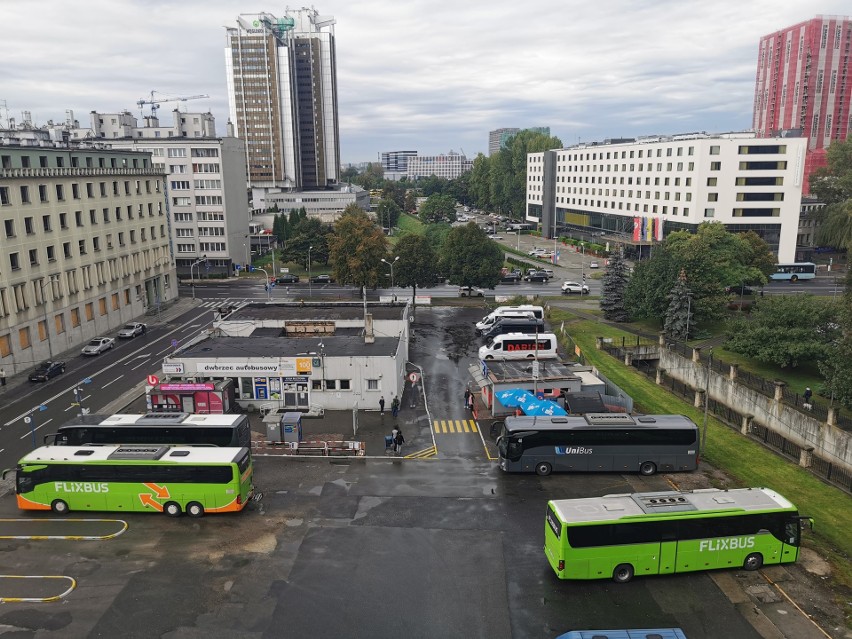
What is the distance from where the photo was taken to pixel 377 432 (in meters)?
37.9

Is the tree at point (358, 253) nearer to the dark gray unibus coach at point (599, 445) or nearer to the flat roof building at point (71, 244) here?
the flat roof building at point (71, 244)

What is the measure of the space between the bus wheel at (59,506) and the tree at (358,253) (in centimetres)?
5151

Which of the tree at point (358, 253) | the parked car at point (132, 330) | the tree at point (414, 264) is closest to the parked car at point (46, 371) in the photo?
the parked car at point (132, 330)

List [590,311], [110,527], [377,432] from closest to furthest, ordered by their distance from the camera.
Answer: [110,527]
[377,432]
[590,311]

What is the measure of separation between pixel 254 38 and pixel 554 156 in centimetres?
8606

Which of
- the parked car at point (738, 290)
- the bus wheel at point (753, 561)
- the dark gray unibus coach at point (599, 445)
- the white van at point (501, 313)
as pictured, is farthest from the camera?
the parked car at point (738, 290)

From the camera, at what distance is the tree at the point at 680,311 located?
58.5 meters

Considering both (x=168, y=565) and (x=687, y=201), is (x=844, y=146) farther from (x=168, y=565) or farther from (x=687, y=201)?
(x=168, y=565)

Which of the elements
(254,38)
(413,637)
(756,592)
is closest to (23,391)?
(413,637)

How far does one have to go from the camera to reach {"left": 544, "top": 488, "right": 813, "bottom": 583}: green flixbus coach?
2158 cm

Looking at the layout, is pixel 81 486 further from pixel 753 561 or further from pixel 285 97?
pixel 285 97

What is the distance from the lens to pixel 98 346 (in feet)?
184

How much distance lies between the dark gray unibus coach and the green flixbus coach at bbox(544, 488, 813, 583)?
7.55m

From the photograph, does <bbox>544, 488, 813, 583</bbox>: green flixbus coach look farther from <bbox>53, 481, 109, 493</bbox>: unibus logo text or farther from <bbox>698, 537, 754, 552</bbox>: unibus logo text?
<bbox>53, 481, 109, 493</bbox>: unibus logo text
